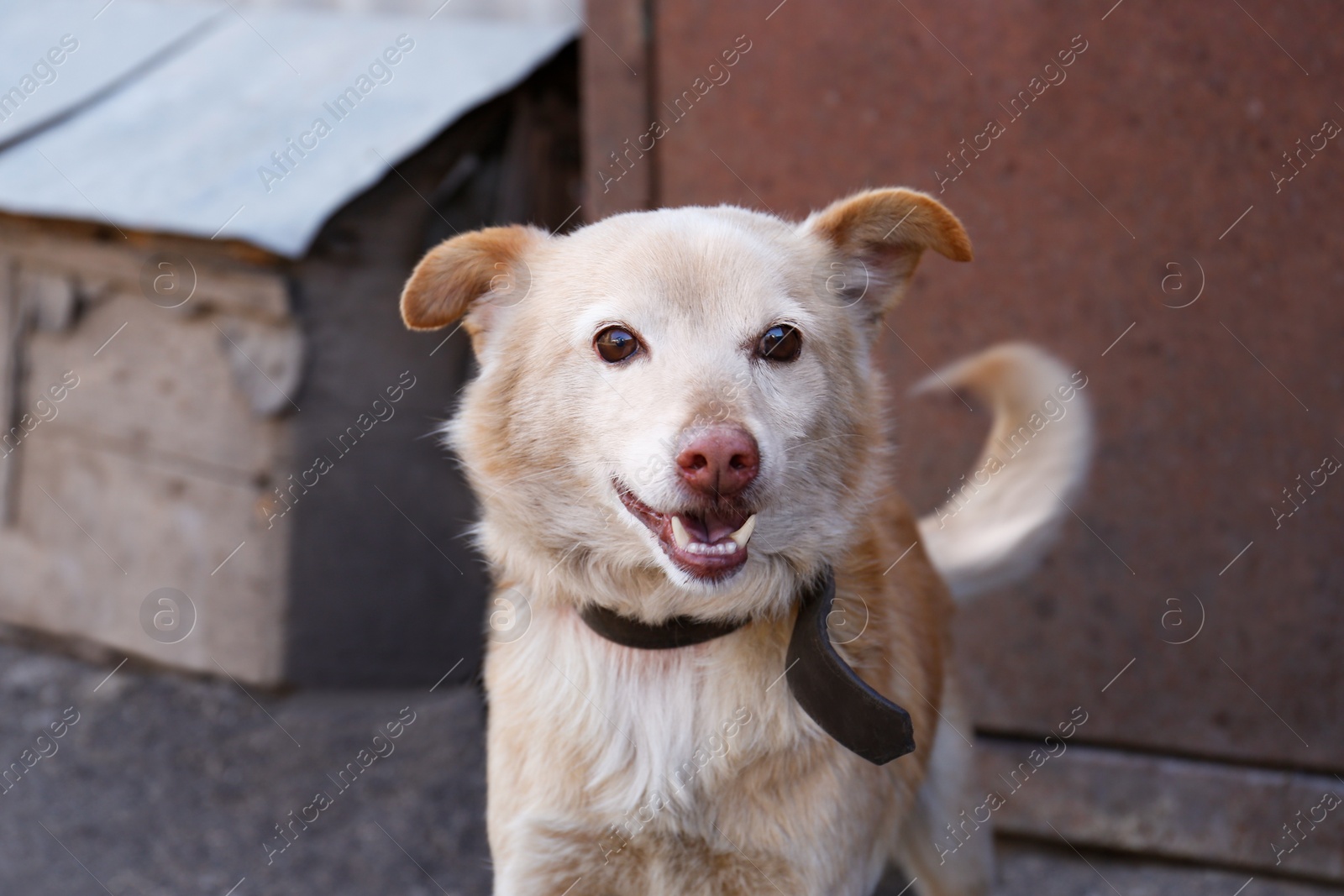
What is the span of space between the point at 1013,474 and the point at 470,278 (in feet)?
5.05

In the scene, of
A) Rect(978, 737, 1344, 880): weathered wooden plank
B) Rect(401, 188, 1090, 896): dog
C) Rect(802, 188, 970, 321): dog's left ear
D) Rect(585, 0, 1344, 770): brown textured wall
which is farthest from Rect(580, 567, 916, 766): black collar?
Rect(978, 737, 1344, 880): weathered wooden plank

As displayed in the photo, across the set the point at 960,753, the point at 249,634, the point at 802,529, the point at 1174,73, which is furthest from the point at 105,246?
the point at 1174,73

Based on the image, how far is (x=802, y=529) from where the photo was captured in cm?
203

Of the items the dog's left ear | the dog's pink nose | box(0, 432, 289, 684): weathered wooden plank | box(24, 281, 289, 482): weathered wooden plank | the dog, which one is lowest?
box(0, 432, 289, 684): weathered wooden plank

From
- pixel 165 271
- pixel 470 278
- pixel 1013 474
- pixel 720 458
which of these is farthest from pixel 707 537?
pixel 165 271

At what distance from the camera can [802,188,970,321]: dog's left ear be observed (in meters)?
2.05

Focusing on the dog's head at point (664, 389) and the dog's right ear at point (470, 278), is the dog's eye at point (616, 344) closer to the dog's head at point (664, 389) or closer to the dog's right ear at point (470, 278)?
the dog's head at point (664, 389)

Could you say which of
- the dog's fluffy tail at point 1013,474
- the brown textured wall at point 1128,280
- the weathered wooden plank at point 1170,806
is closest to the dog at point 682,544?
the dog's fluffy tail at point 1013,474

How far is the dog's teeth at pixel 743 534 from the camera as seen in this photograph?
1823 millimetres

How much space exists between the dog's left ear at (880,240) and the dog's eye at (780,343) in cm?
20

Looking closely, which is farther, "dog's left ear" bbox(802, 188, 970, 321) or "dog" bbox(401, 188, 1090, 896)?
"dog's left ear" bbox(802, 188, 970, 321)

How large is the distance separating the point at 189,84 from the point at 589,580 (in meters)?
3.15

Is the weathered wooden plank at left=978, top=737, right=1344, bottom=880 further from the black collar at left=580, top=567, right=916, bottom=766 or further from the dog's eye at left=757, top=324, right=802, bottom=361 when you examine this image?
the dog's eye at left=757, top=324, right=802, bottom=361

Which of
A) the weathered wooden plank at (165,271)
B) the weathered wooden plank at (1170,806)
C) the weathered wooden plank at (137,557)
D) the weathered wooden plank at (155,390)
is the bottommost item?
the weathered wooden plank at (137,557)
